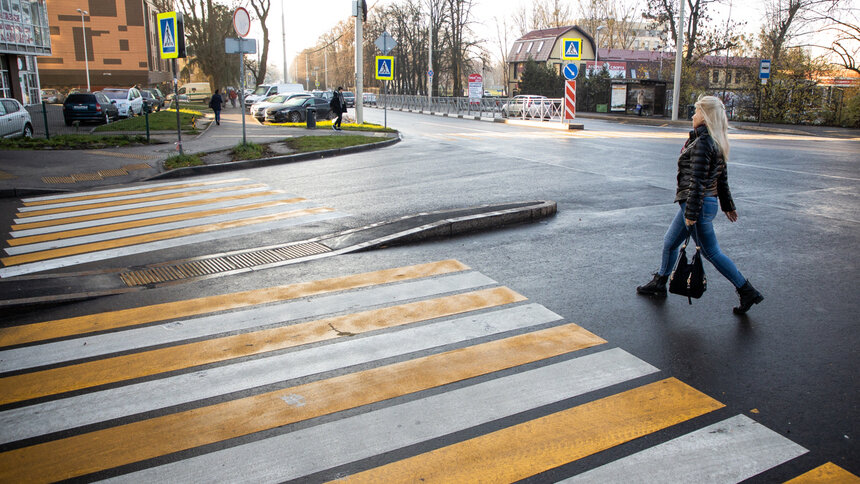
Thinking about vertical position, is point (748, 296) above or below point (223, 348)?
above

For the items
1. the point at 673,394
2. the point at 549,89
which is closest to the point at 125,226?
the point at 673,394

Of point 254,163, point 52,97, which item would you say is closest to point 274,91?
point 52,97

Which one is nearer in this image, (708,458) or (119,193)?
(708,458)

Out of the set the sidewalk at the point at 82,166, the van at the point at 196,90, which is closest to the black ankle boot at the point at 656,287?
the sidewalk at the point at 82,166

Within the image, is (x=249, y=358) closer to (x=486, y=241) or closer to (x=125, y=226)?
(x=486, y=241)

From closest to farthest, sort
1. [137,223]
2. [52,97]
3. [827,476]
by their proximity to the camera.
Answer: [827,476], [137,223], [52,97]

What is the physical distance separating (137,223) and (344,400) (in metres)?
6.48

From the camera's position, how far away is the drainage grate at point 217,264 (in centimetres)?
641

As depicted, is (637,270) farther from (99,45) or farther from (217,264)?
(99,45)

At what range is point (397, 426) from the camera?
352 cm

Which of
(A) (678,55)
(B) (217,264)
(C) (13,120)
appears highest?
(A) (678,55)

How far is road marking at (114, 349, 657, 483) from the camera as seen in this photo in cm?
313

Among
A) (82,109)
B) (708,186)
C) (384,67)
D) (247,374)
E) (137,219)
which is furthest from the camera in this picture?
(82,109)

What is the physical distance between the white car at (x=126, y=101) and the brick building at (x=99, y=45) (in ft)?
132
